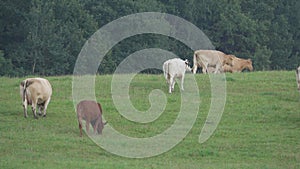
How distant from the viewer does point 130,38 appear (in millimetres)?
60406

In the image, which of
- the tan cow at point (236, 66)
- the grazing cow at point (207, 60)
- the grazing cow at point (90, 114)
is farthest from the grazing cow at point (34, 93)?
the tan cow at point (236, 66)

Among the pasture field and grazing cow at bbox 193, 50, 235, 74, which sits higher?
grazing cow at bbox 193, 50, 235, 74

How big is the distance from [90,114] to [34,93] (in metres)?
2.72

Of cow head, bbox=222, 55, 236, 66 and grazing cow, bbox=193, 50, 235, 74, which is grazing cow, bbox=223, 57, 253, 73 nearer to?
cow head, bbox=222, 55, 236, 66

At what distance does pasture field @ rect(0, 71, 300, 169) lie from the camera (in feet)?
64.4

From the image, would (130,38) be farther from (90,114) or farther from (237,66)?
(90,114)

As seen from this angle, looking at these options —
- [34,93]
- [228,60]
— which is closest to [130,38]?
[228,60]

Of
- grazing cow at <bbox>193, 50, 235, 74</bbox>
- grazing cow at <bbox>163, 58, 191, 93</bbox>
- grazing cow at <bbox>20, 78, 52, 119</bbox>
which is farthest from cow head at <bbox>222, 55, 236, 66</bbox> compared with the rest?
grazing cow at <bbox>20, 78, 52, 119</bbox>

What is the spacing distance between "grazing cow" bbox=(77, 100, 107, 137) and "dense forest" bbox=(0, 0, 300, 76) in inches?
1201

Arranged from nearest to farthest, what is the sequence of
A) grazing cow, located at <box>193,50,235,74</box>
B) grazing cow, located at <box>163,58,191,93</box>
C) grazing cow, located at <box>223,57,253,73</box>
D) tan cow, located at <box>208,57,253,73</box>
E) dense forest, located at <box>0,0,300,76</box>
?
grazing cow, located at <box>163,58,191,93</box> → grazing cow, located at <box>193,50,235,74</box> → tan cow, located at <box>208,57,253,73</box> → grazing cow, located at <box>223,57,253,73</box> → dense forest, located at <box>0,0,300,76</box>

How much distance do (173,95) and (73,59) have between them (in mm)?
28263

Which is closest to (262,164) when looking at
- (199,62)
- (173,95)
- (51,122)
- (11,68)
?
(51,122)

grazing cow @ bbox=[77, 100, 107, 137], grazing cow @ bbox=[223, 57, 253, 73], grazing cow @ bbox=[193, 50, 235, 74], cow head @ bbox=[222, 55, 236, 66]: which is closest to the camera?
grazing cow @ bbox=[77, 100, 107, 137]

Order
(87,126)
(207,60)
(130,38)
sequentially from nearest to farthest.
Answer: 1. (87,126)
2. (207,60)
3. (130,38)
